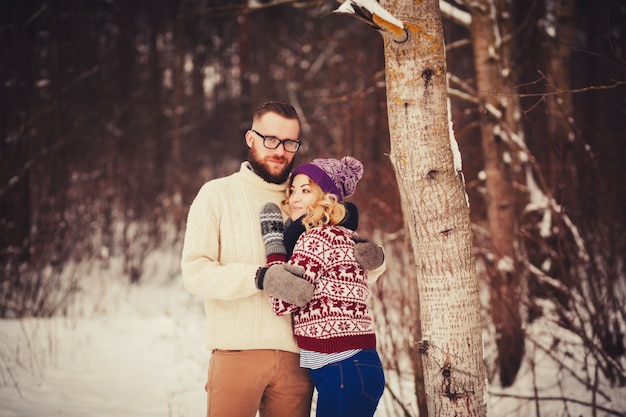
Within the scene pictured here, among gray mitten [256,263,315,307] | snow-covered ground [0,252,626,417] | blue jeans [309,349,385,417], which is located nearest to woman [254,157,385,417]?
blue jeans [309,349,385,417]

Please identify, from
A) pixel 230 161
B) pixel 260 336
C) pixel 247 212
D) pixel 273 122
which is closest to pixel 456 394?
pixel 260 336

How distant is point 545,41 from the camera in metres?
5.32

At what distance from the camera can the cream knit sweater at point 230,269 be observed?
2.16m

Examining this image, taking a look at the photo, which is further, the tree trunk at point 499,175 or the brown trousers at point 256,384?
the tree trunk at point 499,175

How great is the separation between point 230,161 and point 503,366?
53.7ft

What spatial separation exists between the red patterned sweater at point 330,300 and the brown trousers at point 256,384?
0.18m

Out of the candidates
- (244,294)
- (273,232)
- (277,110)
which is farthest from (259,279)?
(277,110)

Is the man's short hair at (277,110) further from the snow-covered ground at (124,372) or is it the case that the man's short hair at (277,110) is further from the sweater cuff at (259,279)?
the snow-covered ground at (124,372)

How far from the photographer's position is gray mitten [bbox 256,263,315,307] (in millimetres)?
1999

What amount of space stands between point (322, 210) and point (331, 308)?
1.45 feet

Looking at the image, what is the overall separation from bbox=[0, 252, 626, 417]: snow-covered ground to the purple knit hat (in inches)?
58.8

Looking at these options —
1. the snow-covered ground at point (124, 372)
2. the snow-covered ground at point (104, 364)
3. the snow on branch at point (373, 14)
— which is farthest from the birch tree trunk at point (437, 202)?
the snow-covered ground at point (104, 364)

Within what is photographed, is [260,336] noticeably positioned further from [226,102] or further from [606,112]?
[226,102]

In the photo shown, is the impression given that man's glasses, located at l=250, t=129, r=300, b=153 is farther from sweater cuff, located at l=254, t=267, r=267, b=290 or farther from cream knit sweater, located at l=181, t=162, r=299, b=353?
sweater cuff, located at l=254, t=267, r=267, b=290
